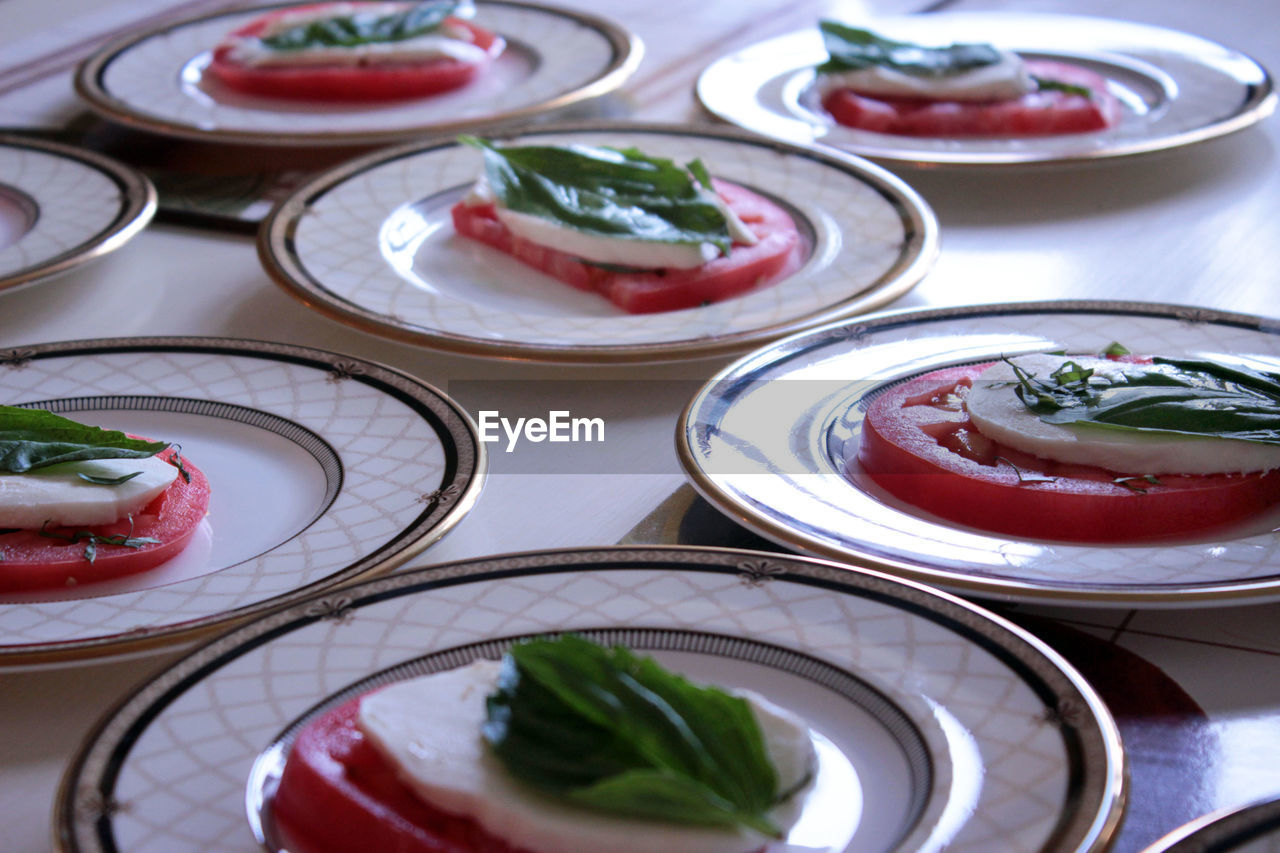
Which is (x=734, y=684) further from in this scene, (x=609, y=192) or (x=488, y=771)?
(x=609, y=192)

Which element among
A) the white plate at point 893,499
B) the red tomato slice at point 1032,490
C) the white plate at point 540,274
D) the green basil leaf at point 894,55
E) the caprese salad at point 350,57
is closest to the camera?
the white plate at point 893,499

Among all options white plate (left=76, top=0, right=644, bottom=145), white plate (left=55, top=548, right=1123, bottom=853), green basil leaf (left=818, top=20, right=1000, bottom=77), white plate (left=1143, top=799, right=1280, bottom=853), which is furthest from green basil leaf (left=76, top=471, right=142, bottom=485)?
green basil leaf (left=818, top=20, right=1000, bottom=77)

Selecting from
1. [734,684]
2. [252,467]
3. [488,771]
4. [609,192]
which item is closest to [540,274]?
[609,192]

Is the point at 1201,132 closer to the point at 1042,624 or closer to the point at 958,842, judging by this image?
the point at 1042,624

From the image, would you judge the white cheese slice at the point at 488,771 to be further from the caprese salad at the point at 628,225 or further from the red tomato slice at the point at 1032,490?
the caprese salad at the point at 628,225

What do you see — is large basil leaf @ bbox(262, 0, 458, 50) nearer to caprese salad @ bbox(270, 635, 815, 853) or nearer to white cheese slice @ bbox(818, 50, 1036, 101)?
white cheese slice @ bbox(818, 50, 1036, 101)

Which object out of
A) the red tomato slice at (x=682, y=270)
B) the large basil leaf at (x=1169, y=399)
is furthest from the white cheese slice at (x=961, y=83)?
the large basil leaf at (x=1169, y=399)
